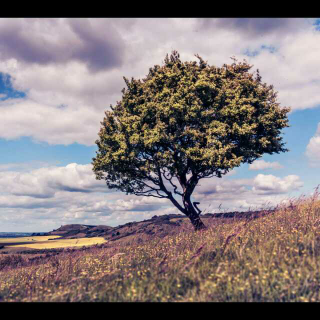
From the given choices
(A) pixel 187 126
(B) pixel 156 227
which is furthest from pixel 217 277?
(B) pixel 156 227

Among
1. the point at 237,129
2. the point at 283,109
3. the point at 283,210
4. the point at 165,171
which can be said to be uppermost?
the point at 283,109

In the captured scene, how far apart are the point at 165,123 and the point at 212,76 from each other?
525 centimetres

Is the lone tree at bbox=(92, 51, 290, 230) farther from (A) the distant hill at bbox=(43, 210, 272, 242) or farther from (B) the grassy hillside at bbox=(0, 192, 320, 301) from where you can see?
(B) the grassy hillside at bbox=(0, 192, 320, 301)

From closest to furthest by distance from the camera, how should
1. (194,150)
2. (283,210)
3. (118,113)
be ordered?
(283,210), (194,150), (118,113)

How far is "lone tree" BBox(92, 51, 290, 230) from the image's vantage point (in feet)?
66.8

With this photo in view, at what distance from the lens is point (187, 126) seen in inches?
850

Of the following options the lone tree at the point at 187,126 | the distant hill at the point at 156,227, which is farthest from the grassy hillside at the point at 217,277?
the lone tree at the point at 187,126

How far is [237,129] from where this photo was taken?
815 inches

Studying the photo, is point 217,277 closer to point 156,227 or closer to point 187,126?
point 187,126

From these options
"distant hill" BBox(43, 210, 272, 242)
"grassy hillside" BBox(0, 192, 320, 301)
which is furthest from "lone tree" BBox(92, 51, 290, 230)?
"grassy hillside" BBox(0, 192, 320, 301)

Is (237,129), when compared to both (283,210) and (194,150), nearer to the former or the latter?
(194,150)
